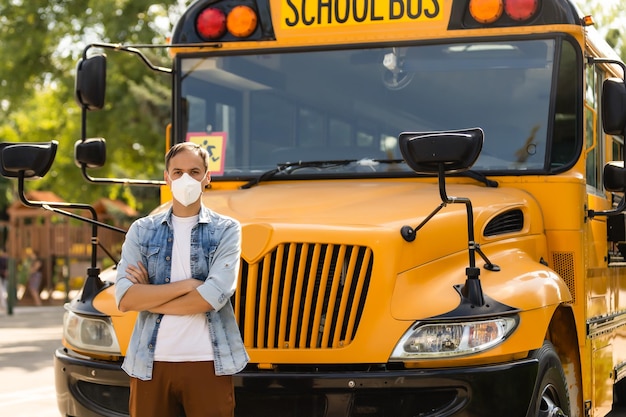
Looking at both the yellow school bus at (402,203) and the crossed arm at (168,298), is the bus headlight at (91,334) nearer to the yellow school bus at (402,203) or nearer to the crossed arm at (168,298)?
the yellow school bus at (402,203)

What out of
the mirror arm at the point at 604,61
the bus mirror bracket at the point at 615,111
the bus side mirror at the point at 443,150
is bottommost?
the bus side mirror at the point at 443,150

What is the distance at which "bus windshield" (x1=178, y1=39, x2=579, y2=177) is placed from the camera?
589 cm

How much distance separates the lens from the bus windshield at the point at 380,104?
589 centimetres

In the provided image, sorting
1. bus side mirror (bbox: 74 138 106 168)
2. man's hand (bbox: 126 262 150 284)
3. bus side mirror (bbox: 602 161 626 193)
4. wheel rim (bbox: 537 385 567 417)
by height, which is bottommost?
wheel rim (bbox: 537 385 567 417)

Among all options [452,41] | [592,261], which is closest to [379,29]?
[452,41]

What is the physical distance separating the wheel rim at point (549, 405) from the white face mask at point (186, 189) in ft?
5.78

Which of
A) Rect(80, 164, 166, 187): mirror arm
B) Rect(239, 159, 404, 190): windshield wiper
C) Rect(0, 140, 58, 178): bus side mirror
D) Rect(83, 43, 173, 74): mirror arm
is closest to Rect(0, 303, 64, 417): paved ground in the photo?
Rect(80, 164, 166, 187): mirror arm

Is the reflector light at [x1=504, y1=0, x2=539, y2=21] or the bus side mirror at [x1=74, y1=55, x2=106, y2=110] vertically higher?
the reflector light at [x1=504, y1=0, x2=539, y2=21]

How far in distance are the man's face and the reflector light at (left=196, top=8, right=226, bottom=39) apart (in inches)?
92.0

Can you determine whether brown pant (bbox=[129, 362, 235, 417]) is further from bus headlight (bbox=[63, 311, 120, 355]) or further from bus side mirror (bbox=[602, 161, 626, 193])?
bus side mirror (bbox=[602, 161, 626, 193])

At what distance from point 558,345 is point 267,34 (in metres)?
2.25

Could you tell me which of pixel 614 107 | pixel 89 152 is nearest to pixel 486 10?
pixel 614 107

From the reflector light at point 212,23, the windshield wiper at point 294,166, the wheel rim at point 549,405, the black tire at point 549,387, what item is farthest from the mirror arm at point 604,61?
the reflector light at point 212,23

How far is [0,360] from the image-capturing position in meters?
13.6
